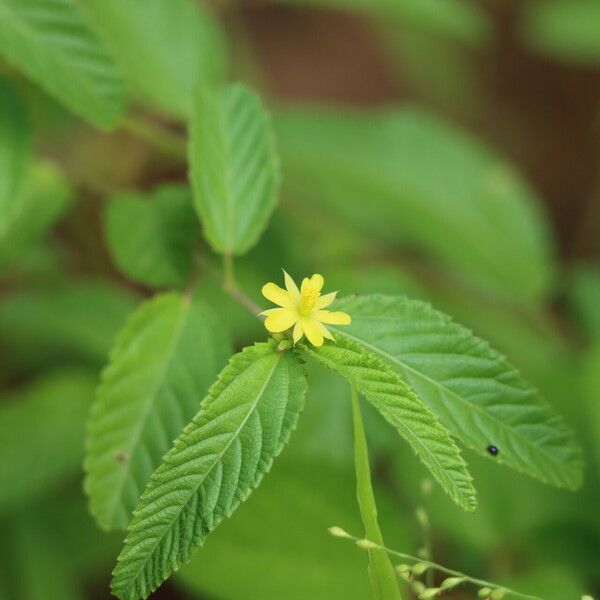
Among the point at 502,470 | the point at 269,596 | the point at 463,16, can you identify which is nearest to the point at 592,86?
the point at 463,16

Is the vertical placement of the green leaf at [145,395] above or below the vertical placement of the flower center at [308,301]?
→ below

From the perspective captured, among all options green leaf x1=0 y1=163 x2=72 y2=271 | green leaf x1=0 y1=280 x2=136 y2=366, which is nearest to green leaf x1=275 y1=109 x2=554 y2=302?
green leaf x1=0 y1=280 x2=136 y2=366

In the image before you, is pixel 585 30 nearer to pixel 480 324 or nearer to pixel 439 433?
pixel 480 324

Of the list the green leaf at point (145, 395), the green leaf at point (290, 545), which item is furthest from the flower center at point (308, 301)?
the green leaf at point (290, 545)

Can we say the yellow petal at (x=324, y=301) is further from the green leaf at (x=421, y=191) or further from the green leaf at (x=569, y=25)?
the green leaf at (x=569, y=25)

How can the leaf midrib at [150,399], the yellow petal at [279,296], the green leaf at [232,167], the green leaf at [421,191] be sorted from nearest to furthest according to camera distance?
the yellow petal at [279,296] → the leaf midrib at [150,399] → the green leaf at [232,167] → the green leaf at [421,191]

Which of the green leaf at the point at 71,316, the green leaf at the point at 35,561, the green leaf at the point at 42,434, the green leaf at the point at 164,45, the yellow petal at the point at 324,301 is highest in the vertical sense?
the green leaf at the point at 164,45

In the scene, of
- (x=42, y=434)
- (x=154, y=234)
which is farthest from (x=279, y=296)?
(x=42, y=434)
